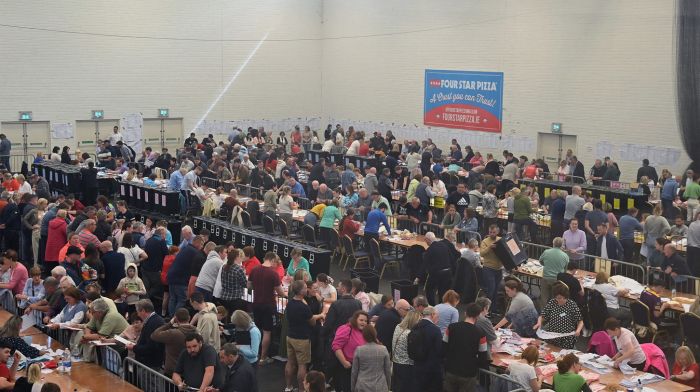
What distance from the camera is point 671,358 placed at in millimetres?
13070

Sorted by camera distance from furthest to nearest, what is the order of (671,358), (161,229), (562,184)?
(562,184) < (161,229) < (671,358)

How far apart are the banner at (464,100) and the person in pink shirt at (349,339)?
68.1ft

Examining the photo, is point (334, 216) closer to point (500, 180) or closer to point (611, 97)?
point (500, 180)

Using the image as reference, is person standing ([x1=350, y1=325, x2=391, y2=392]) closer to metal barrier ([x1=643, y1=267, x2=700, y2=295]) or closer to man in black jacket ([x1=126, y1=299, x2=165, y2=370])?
man in black jacket ([x1=126, y1=299, x2=165, y2=370])

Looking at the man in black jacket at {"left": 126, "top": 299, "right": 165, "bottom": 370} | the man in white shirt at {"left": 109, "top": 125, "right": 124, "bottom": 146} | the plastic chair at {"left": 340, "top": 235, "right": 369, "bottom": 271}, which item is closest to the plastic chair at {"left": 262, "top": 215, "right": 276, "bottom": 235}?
the plastic chair at {"left": 340, "top": 235, "right": 369, "bottom": 271}

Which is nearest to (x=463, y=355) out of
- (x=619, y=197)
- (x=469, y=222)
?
(x=469, y=222)

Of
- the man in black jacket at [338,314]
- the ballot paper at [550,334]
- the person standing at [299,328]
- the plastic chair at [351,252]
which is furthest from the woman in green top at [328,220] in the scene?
the ballot paper at [550,334]

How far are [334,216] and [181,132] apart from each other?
17.8 meters

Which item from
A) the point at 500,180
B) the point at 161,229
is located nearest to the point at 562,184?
the point at 500,180

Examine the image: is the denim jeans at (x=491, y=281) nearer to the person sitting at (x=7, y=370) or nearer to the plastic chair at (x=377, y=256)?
the plastic chair at (x=377, y=256)

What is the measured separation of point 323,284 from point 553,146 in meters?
17.3

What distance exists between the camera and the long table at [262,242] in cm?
1538

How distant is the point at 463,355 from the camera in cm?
1015

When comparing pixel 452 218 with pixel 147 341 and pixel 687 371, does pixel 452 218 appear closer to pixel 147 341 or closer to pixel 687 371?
pixel 687 371
